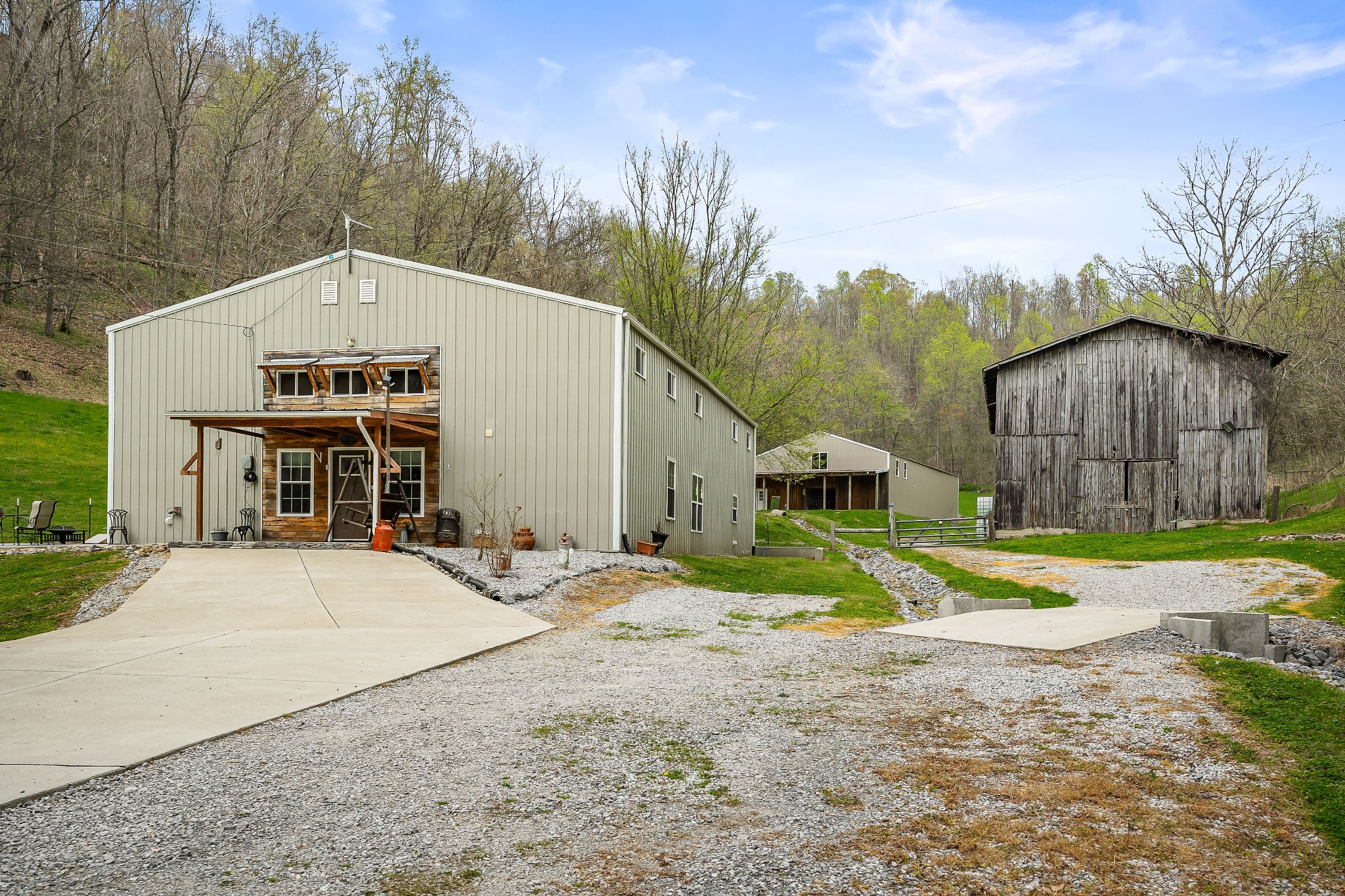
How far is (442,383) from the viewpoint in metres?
17.0

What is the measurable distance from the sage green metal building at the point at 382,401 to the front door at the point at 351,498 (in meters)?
0.04

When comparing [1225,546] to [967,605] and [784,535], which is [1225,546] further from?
[784,535]

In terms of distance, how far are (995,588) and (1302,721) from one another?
31.0 ft

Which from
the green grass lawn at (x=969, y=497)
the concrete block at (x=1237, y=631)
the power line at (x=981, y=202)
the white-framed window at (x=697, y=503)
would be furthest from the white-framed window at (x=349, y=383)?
the green grass lawn at (x=969, y=497)

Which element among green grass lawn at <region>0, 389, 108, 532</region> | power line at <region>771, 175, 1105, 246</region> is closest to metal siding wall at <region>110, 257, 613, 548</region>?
green grass lawn at <region>0, 389, 108, 532</region>

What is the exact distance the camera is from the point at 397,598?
1101cm

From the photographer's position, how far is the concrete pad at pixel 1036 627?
8.82m

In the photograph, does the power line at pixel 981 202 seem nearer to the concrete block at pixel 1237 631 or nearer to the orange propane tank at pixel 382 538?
the concrete block at pixel 1237 631

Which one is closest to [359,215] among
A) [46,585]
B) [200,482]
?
[200,482]

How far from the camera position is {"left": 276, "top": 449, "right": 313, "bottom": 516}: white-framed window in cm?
1756

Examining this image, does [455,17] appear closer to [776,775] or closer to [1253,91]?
[1253,91]

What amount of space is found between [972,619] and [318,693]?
279 inches

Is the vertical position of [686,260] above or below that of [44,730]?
above

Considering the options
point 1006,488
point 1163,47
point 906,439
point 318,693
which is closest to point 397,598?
point 318,693
